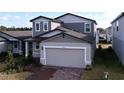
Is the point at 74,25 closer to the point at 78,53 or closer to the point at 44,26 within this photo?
the point at 44,26

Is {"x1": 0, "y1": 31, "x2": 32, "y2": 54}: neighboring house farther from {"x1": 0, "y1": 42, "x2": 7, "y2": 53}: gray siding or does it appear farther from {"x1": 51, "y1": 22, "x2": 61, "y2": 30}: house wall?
{"x1": 51, "y1": 22, "x2": 61, "y2": 30}: house wall

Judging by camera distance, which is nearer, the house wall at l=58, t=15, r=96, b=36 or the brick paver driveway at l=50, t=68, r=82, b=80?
the brick paver driveway at l=50, t=68, r=82, b=80

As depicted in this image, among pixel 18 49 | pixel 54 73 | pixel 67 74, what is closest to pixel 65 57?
pixel 54 73

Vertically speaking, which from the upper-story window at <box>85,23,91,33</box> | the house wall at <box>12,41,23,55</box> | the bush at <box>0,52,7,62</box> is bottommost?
the bush at <box>0,52,7,62</box>

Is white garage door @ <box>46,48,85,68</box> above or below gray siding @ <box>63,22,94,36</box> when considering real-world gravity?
below

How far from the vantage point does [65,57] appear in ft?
61.5

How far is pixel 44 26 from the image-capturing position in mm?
23438

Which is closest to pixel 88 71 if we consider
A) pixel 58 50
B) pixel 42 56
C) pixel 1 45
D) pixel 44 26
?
pixel 58 50

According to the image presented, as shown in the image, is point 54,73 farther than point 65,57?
No

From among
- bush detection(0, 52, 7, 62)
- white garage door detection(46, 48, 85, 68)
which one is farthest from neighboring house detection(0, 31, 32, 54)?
white garage door detection(46, 48, 85, 68)

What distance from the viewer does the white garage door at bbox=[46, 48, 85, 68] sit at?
18172 mm

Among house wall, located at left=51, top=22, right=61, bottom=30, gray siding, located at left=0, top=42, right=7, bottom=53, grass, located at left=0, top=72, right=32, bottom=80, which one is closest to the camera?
grass, located at left=0, top=72, right=32, bottom=80

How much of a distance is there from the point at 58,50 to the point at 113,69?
552 centimetres

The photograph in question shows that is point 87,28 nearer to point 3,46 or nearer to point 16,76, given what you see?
point 3,46
